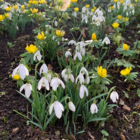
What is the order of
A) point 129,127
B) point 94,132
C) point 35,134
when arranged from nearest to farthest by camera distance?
point 35,134 < point 94,132 < point 129,127

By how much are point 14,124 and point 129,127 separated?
1.13m

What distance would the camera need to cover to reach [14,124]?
1595 mm

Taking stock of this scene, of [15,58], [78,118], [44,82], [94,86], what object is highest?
[44,82]

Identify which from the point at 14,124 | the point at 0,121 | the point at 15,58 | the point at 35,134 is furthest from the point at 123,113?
the point at 15,58

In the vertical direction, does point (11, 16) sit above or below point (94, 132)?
above

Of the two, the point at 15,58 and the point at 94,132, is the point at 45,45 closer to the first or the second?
the point at 15,58

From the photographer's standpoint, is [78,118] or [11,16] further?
→ [11,16]

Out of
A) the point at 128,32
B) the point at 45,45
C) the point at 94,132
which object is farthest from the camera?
the point at 128,32

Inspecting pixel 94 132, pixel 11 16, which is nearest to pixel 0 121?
pixel 94 132

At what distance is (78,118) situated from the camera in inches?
66.7

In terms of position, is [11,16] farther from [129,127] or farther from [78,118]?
[129,127]

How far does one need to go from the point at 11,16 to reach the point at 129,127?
2614mm

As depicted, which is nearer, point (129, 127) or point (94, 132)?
point (94, 132)

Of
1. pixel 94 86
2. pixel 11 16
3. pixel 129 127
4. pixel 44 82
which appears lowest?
pixel 129 127
